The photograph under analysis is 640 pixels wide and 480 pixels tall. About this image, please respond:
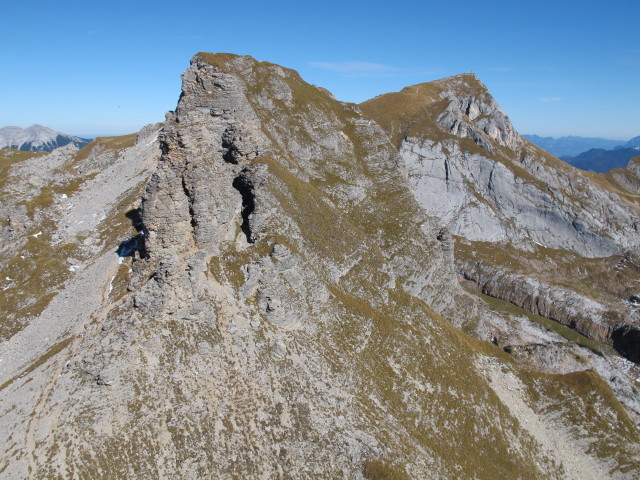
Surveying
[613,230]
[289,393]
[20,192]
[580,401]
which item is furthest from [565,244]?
[20,192]

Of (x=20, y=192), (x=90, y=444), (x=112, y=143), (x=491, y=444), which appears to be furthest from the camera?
(x=112, y=143)

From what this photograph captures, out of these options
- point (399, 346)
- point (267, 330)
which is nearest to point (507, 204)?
point (399, 346)

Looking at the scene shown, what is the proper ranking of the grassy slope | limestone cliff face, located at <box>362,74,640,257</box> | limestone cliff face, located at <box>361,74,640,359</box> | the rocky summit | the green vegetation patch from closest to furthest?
1. the rocky summit
2. the grassy slope
3. the green vegetation patch
4. limestone cliff face, located at <box>361,74,640,359</box>
5. limestone cliff face, located at <box>362,74,640,257</box>

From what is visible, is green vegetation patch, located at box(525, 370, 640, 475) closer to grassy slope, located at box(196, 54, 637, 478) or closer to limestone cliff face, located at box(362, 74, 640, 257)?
grassy slope, located at box(196, 54, 637, 478)

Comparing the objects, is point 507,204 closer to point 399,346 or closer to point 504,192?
point 504,192

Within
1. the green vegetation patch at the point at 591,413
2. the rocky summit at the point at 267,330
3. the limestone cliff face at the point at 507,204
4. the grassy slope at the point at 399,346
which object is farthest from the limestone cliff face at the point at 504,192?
the green vegetation patch at the point at 591,413

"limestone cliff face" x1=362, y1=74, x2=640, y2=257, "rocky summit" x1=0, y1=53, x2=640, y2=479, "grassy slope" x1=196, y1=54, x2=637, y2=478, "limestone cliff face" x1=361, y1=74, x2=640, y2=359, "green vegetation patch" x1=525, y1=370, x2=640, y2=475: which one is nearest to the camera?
"rocky summit" x1=0, y1=53, x2=640, y2=479

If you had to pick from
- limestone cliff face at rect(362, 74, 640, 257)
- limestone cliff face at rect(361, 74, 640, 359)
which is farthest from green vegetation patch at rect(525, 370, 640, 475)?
limestone cliff face at rect(362, 74, 640, 257)

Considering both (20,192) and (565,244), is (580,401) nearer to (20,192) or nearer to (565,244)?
(565,244)
